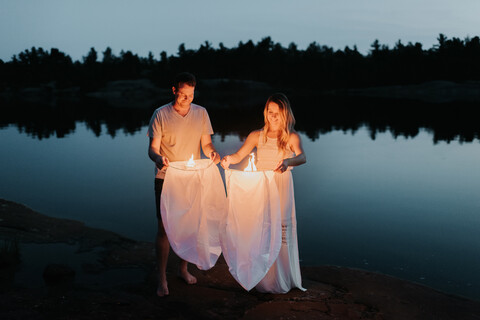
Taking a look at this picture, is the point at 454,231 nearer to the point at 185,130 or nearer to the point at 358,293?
the point at 358,293

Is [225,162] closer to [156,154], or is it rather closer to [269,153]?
[269,153]

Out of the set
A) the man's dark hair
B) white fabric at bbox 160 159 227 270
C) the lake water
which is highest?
the man's dark hair

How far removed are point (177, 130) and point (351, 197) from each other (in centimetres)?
647

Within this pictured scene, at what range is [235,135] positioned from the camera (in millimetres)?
21219

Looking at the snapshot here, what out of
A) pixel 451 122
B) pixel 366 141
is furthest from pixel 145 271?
pixel 451 122

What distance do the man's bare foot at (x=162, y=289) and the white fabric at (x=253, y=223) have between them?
2.64 feet

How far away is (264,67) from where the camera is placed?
319 ft

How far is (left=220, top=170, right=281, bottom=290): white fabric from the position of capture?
4043 millimetres

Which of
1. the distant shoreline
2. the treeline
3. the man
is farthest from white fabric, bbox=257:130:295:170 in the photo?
the treeline

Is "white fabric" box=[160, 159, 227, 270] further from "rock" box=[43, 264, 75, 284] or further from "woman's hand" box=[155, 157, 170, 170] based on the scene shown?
"rock" box=[43, 264, 75, 284]

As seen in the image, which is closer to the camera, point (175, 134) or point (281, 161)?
point (281, 161)

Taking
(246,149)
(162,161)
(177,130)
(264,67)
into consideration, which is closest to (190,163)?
(162,161)

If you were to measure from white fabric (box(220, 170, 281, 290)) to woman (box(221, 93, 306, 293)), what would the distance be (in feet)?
0.53

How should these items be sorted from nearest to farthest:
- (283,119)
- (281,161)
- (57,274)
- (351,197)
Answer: (281,161) → (283,119) → (57,274) → (351,197)
